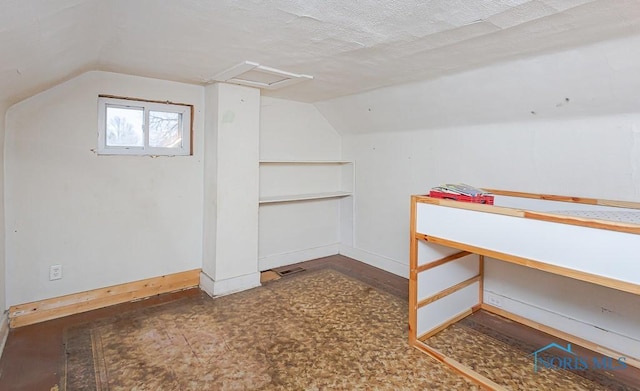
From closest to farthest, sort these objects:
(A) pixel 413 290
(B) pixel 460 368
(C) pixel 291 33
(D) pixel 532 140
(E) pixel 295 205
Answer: (C) pixel 291 33
(B) pixel 460 368
(A) pixel 413 290
(D) pixel 532 140
(E) pixel 295 205

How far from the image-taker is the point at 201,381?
6.51 feet

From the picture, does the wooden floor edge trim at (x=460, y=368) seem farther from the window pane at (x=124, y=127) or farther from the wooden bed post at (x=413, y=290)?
the window pane at (x=124, y=127)

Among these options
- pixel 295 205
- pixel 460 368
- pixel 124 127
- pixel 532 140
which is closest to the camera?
pixel 460 368

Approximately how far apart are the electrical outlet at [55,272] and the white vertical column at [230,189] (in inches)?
46.1

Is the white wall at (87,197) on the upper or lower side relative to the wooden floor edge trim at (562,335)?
upper

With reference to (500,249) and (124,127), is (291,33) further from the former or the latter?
(124,127)

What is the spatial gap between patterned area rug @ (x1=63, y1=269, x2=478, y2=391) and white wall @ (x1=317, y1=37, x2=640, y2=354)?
112 cm

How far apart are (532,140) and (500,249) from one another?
4.05ft

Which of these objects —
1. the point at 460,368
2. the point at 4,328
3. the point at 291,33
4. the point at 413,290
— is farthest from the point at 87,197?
the point at 460,368

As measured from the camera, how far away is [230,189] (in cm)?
326

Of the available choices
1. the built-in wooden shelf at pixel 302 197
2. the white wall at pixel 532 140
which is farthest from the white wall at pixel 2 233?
the white wall at pixel 532 140

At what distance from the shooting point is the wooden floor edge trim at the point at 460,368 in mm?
1923

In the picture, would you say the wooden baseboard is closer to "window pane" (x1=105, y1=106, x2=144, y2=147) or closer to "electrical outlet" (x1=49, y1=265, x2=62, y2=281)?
"electrical outlet" (x1=49, y1=265, x2=62, y2=281)

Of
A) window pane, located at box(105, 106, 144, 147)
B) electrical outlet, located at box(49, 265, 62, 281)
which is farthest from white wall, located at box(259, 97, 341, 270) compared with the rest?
electrical outlet, located at box(49, 265, 62, 281)
